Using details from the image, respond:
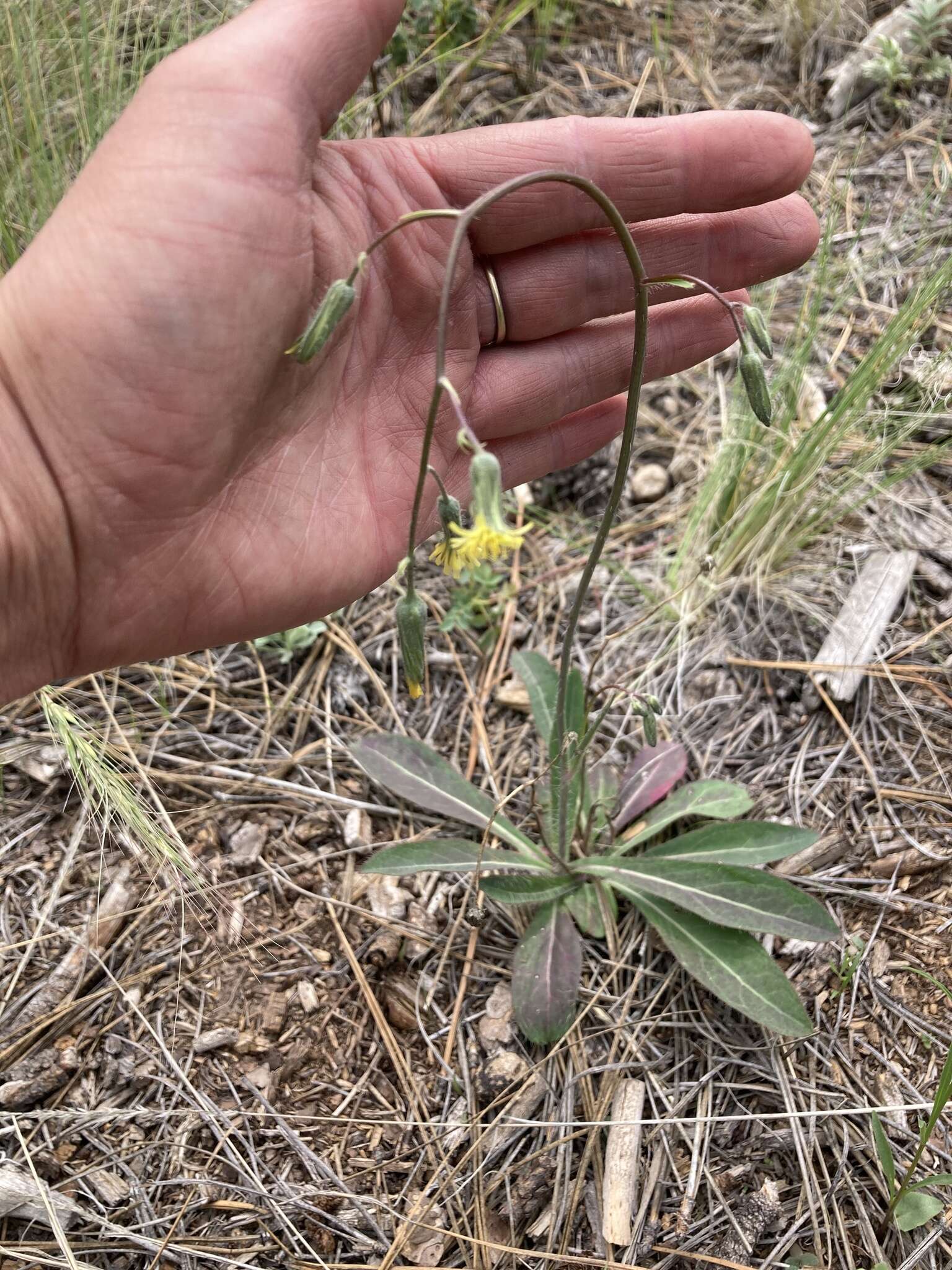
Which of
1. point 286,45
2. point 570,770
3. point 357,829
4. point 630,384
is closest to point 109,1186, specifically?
point 357,829

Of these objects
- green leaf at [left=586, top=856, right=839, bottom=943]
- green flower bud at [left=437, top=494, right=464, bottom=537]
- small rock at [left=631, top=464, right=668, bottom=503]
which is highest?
green flower bud at [left=437, top=494, right=464, bottom=537]

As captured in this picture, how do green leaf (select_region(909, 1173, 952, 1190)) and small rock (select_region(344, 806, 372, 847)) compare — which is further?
small rock (select_region(344, 806, 372, 847))

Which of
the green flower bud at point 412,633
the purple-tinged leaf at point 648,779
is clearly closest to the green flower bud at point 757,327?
the green flower bud at point 412,633

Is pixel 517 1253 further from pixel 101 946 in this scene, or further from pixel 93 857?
pixel 93 857

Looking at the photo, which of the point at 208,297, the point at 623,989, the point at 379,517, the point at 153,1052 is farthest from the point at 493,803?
the point at 208,297

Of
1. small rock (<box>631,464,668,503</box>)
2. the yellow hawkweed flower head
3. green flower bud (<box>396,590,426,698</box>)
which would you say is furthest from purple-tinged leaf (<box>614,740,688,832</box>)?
the yellow hawkweed flower head

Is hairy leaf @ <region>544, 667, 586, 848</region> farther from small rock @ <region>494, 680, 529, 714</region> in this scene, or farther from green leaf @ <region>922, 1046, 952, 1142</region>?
green leaf @ <region>922, 1046, 952, 1142</region>

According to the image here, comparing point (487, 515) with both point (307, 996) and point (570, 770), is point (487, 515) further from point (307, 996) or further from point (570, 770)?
point (307, 996)
